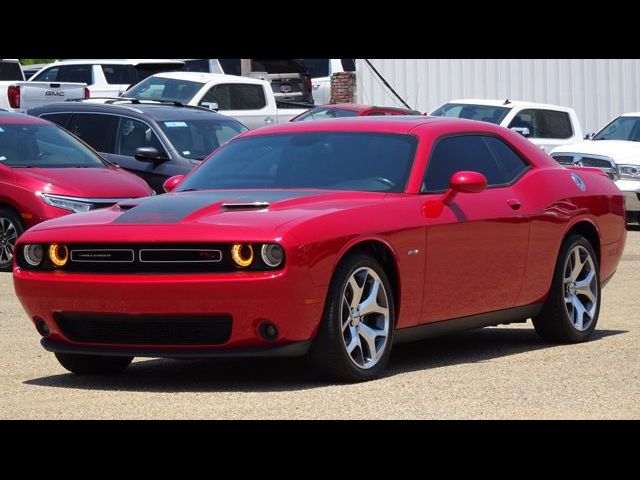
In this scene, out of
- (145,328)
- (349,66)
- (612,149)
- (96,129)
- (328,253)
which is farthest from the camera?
(349,66)

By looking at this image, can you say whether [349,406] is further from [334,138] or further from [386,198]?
[334,138]

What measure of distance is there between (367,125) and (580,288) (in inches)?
71.4

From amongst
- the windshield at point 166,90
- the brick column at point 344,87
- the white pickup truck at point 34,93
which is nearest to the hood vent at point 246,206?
→ the windshield at point 166,90

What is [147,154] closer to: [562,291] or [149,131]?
[149,131]

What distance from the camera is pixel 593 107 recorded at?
3177 cm

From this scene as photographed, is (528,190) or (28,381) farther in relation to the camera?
(528,190)

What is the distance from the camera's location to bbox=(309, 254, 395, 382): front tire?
8.14 metres

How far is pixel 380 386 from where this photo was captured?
8195mm

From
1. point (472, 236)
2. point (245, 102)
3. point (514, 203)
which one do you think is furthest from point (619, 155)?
point (472, 236)

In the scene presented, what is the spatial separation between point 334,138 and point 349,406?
7.72 feet

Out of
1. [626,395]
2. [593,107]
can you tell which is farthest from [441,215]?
[593,107]

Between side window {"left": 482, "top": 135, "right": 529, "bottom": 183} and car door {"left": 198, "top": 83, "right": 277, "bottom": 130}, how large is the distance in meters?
15.6

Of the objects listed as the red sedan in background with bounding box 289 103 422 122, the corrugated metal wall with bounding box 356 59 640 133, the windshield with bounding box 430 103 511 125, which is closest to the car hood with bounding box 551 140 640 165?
the windshield with bounding box 430 103 511 125

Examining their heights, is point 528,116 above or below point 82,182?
below
